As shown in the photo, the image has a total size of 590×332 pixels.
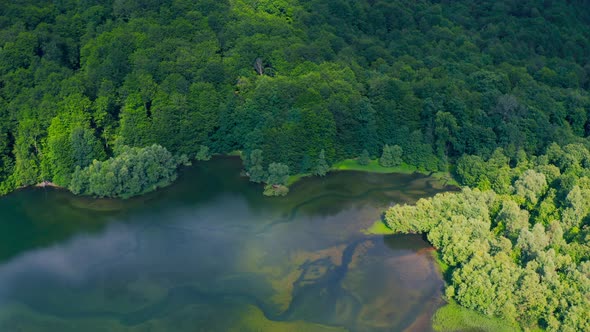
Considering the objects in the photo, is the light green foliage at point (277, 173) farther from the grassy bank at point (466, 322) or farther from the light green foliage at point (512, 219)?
the grassy bank at point (466, 322)

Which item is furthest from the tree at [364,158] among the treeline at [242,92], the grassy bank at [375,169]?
the treeline at [242,92]

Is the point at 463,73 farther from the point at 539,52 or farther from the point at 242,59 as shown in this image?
the point at 242,59

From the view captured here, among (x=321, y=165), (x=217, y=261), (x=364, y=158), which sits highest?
(x=364, y=158)

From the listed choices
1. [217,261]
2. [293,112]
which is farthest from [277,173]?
[217,261]

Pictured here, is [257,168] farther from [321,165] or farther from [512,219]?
[512,219]

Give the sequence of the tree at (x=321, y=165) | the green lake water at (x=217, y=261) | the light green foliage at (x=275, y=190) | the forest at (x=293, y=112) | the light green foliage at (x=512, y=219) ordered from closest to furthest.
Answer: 1. the green lake water at (x=217, y=261)
2. the light green foliage at (x=512, y=219)
3. the forest at (x=293, y=112)
4. the light green foliage at (x=275, y=190)
5. the tree at (x=321, y=165)

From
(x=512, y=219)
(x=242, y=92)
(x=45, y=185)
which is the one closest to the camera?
(x=512, y=219)

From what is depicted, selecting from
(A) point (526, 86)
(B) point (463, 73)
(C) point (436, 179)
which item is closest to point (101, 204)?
(C) point (436, 179)
